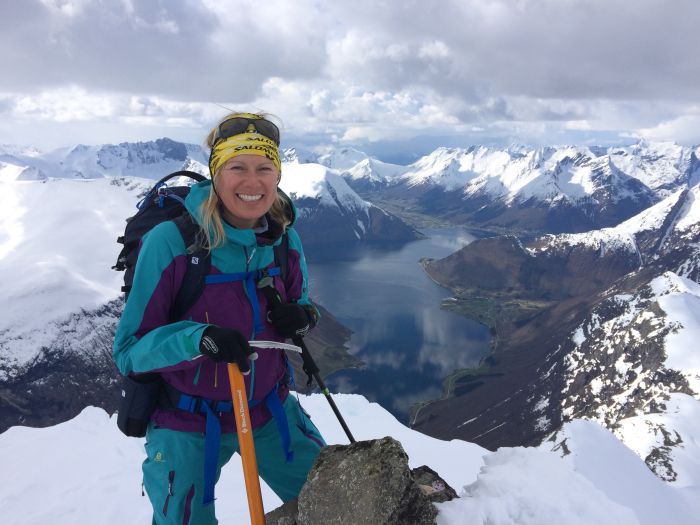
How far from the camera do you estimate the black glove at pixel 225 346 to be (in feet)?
17.2

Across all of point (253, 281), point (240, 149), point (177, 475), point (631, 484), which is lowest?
point (631, 484)

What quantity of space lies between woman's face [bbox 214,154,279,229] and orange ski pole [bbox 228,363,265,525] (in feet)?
6.54

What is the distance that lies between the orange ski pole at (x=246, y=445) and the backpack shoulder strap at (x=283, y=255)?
1.75 metres

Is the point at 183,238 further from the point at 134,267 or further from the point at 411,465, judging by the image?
the point at 411,465

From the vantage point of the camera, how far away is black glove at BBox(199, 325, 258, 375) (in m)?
5.23

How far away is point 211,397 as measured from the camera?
5.97 m

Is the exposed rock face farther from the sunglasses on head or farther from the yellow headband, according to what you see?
the sunglasses on head

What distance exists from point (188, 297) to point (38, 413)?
170 m

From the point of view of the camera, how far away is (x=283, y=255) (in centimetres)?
685

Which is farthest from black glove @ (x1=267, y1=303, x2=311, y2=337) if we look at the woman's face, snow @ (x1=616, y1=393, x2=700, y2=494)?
snow @ (x1=616, y1=393, x2=700, y2=494)

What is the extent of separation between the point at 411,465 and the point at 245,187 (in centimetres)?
1776

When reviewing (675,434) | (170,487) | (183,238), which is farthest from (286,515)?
(675,434)

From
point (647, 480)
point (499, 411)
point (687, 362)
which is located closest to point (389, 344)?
point (499, 411)

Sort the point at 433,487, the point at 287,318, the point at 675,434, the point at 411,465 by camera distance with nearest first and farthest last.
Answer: the point at 287,318, the point at 433,487, the point at 411,465, the point at 675,434
